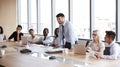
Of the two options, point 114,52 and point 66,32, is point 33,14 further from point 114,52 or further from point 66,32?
point 114,52

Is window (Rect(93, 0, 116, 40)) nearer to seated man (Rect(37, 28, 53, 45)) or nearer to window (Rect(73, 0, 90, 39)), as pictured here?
window (Rect(73, 0, 90, 39))

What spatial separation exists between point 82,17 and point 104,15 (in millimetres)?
876

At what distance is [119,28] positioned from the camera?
216 inches

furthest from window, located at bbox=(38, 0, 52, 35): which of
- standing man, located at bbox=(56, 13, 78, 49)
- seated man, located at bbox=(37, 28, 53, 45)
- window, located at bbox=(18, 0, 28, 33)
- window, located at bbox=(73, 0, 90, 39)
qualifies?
standing man, located at bbox=(56, 13, 78, 49)

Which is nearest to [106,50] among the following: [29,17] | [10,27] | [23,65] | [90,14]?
[23,65]

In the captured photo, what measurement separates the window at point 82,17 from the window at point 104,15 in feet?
0.98

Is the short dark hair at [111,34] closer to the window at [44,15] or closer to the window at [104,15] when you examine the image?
the window at [104,15]

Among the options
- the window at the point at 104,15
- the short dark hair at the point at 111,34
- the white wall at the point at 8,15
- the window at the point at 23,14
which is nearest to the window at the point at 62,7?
the window at the point at 104,15

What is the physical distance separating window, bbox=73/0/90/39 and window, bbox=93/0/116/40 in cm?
30

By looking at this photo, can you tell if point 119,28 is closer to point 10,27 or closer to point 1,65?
point 1,65

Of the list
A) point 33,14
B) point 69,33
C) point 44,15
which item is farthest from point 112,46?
point 33,14

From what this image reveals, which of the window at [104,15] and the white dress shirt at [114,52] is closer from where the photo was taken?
the white dress shirt at [114,52]

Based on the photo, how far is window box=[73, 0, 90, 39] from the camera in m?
6.55

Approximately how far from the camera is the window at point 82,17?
6551mm
